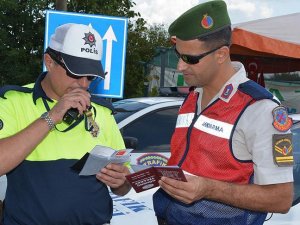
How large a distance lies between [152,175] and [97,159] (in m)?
0.27

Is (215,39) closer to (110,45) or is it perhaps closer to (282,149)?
(282,149)

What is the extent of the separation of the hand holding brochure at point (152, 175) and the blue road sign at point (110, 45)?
211 centimetres

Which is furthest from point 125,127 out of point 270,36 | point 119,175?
point 119,175

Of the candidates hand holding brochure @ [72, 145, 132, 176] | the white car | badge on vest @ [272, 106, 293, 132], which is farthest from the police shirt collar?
the white car

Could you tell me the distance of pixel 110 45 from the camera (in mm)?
4285

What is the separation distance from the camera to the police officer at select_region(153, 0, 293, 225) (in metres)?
2.09

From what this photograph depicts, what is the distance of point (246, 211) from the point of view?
223 cm

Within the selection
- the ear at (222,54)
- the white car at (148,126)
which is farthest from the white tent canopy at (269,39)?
the ear at (222,54)

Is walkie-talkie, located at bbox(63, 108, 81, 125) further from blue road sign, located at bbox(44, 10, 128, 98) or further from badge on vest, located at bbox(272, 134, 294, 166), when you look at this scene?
blue road sign, located at bbox(44, 10, 128, 98)

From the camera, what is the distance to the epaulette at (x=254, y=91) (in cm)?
216

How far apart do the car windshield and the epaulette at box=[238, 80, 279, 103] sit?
3.47 metres

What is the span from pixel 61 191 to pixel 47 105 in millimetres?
405

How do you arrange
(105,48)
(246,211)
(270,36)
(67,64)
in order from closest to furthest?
(246,211), (67,64), (105,48), (270,36)

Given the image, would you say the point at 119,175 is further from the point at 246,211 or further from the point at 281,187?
the point at 281,187
